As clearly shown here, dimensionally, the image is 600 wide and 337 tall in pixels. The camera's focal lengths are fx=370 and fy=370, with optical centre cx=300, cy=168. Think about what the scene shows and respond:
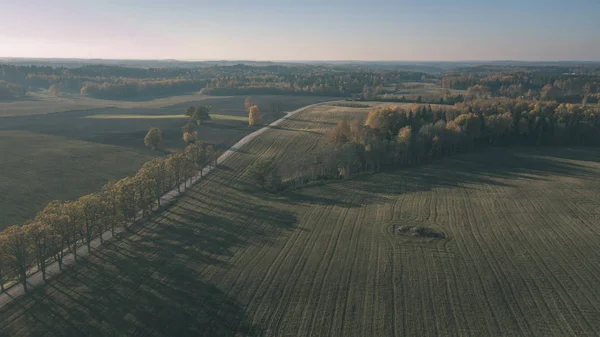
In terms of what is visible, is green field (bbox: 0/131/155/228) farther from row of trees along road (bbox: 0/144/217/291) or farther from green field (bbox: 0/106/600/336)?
green field (bbox: 0/106/600/336)

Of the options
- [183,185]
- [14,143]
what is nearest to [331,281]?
[183,185]

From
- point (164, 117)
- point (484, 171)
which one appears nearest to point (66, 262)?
point (484, 171)

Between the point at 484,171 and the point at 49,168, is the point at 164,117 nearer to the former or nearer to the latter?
the point at 49,168

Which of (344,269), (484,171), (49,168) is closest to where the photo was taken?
(344,269)

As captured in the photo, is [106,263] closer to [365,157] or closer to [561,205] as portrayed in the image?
[365,157]

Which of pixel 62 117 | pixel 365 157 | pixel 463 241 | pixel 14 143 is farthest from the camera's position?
pixel 62 117
